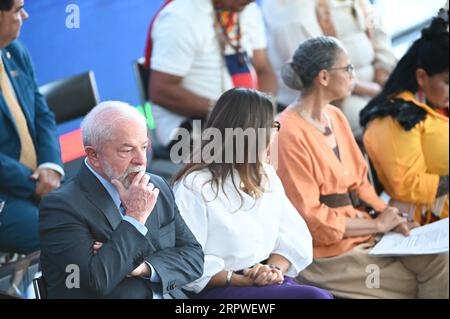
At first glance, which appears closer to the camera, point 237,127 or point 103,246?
point 103,246

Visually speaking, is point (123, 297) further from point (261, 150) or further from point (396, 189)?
point (396, 189)

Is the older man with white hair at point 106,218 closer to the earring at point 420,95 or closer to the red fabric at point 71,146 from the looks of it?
the red fabric at point 71,146

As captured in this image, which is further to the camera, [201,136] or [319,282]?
[319,282]

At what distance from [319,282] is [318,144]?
40cm

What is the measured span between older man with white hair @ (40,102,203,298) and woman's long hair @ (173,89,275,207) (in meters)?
0.22

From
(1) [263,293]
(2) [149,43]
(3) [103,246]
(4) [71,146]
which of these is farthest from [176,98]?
(3) [103,246]

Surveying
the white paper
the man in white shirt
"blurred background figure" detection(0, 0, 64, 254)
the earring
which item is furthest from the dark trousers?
the earring

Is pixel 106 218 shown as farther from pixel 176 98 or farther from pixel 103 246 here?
pixel 176 98

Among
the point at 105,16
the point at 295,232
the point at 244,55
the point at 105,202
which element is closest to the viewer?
the point at 105,202

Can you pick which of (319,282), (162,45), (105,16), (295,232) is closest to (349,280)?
(319,282)

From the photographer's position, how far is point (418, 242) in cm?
264

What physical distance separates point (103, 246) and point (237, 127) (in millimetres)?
471

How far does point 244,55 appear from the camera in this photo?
2.72 m

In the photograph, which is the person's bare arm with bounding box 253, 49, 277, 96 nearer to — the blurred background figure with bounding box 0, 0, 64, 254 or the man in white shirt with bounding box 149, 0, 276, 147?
the man in white shirt with bounding box 149, 0, 276, 147
